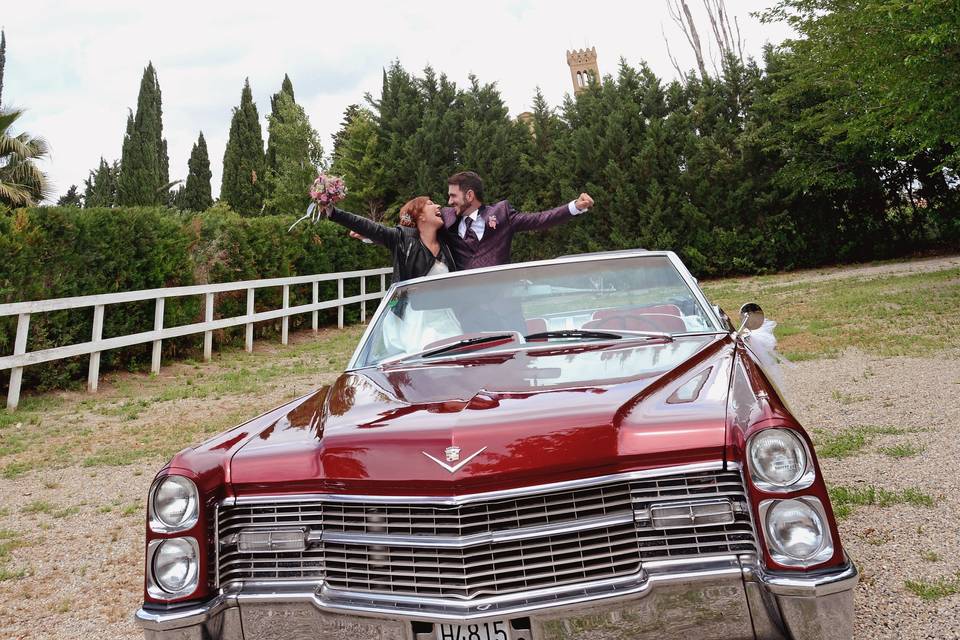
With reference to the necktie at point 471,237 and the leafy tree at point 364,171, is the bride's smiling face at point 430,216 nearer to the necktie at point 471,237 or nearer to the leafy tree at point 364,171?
the necktie at point 471,237

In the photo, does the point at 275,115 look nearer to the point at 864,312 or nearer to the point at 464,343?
the point at 864,312

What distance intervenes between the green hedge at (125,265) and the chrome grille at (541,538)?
877 cm

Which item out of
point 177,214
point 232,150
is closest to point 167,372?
point 177,214

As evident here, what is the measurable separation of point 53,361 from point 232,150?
4282 centimetres

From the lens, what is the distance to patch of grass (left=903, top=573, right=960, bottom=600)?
318 cm

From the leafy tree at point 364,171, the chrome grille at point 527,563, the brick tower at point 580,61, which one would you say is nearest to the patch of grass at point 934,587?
the chrome grille at point 527,563

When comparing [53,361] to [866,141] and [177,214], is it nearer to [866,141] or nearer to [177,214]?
[177,214]

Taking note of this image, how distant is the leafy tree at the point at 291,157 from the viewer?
47.4 metres

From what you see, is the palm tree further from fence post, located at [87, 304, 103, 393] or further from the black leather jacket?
the black leather jacket

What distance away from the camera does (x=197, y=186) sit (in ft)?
176

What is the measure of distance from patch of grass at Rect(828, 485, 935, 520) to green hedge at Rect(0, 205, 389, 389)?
881cm

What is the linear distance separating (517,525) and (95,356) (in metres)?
9.54

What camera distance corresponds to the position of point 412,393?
286 cm

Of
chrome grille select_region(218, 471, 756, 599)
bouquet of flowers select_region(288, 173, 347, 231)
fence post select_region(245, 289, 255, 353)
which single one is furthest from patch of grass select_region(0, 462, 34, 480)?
fence post select_region(245, 289, 255, 353)
